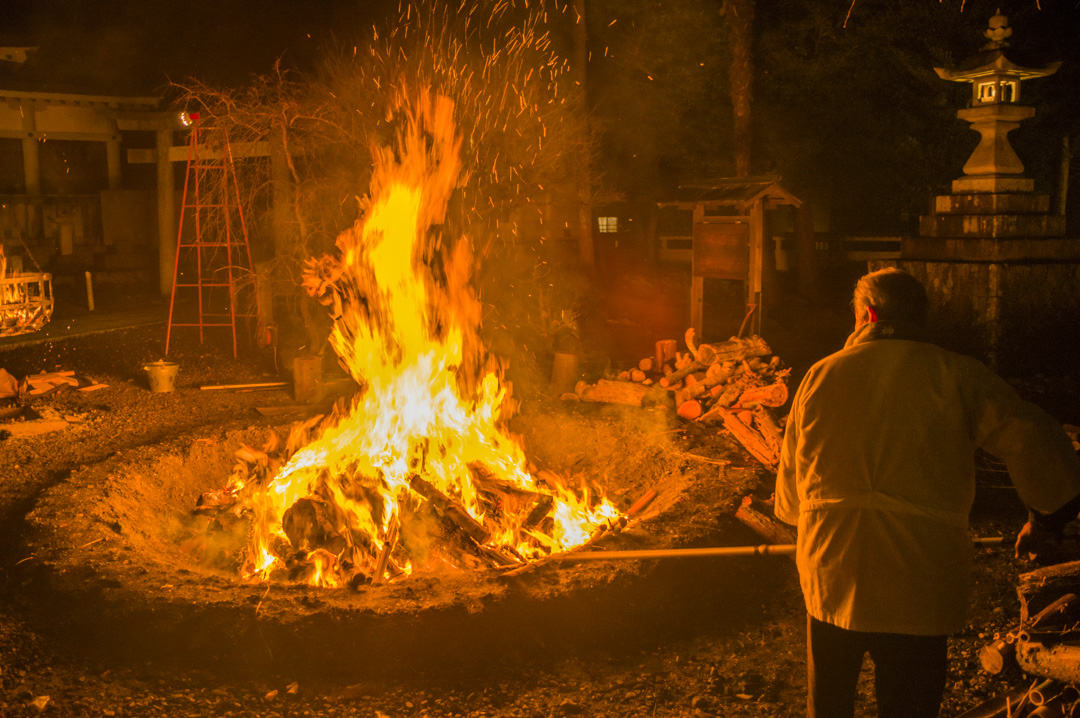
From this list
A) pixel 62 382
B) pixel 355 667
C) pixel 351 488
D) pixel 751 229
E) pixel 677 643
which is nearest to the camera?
pixel 355 667

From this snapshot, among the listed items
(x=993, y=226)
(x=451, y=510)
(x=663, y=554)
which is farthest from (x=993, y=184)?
(x=451, y=510)

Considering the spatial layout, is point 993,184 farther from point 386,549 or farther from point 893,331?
point 893,331

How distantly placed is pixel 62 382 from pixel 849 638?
352 inches

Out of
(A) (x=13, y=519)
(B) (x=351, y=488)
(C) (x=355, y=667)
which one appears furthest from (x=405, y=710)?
(A) (x=13, y=519)

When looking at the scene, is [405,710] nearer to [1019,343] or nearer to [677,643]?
[677,643]

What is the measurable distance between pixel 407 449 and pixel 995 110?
331 inches

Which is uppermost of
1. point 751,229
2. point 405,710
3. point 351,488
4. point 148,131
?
point 148,131

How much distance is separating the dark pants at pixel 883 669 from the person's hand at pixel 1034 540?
0.38 meters

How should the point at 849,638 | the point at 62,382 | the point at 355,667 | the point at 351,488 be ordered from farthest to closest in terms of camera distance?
the point at 62,382 → the point at 351,488 → the point at 355,667 → the point at 849,638

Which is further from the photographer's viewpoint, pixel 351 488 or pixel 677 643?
pixel 351 488

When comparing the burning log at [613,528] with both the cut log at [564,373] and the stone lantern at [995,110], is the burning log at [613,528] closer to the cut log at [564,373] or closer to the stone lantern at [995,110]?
the cut log at [564,373]

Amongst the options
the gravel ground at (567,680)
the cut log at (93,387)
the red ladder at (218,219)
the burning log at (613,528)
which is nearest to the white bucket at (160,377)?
the cut log at (93,387)

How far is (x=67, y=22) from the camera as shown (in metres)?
19.4

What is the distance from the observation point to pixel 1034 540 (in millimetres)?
2381
